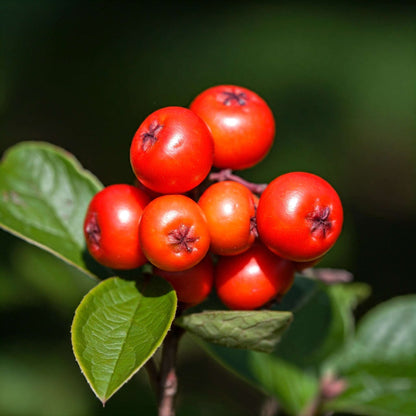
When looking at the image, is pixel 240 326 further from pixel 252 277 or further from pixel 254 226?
pixel 254 226

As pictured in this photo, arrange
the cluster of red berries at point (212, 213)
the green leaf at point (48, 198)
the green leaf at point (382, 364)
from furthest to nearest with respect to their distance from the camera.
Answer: the green leaf at point (382, 364) → the green leaf at point (48, 198) → the cluster of red berries at point (212, 213)

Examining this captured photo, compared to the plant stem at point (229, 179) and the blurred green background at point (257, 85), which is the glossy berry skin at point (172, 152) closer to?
the plant stem at point (229, 179)

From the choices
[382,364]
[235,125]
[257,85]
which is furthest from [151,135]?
[257,85]

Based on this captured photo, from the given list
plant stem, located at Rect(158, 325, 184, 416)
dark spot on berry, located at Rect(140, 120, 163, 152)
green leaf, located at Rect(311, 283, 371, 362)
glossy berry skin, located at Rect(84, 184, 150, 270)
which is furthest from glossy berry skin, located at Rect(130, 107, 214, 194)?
green leaf, located at Rect(311, 283, 371, 362)

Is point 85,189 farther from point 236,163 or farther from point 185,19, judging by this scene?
point 185,19

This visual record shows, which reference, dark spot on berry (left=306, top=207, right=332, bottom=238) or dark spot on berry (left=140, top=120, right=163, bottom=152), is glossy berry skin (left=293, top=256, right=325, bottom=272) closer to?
dark spot on berry (left=306, top=207, right=332, bottom=238)

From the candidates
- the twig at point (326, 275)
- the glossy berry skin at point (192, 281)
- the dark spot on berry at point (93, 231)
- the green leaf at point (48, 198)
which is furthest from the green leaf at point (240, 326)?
the twig at point (326, 275)
